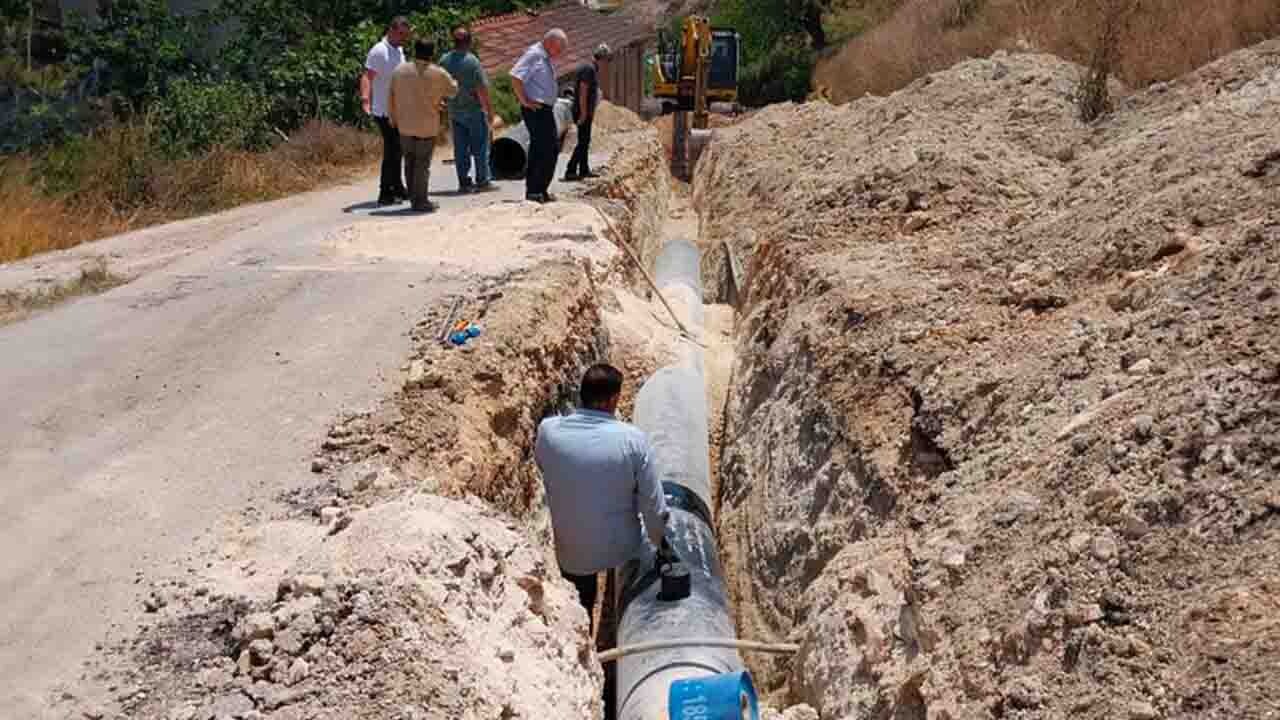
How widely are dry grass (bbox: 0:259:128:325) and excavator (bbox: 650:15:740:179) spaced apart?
12915 mm

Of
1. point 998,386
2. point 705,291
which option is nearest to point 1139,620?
point 998,386

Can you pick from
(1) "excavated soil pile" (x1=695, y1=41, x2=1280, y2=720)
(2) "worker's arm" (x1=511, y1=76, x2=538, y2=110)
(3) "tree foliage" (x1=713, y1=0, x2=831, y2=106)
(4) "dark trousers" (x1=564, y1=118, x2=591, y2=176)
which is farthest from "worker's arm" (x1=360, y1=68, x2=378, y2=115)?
(3) "tree foliage" (x1=713, y1=0, x2=831, y2=106)

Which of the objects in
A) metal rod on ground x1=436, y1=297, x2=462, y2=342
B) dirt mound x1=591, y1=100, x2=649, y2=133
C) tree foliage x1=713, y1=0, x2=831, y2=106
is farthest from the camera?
tree foliage x1=713, y1=0, x2=831, y2=106

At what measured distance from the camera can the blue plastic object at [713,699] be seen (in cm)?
425

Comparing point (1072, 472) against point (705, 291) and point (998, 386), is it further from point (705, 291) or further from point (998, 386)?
point (705, 291)

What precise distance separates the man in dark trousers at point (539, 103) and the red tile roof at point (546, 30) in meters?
8.29

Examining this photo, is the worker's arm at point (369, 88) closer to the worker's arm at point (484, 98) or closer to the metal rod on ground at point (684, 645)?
the worker's arm at point (484, 98)

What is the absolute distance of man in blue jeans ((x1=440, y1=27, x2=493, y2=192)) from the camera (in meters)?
11.3

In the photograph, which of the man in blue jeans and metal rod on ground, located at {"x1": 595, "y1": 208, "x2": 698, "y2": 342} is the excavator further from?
metal rod on ground, located at {"x1": 595, "y1": 208, "x2": 698, "y2": 342}

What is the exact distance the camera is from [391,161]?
11.4 m

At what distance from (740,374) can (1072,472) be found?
190 inches

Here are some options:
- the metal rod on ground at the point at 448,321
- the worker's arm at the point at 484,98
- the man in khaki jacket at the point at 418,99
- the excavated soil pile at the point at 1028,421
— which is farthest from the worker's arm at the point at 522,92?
the metal rod on ground at the point at 448,321

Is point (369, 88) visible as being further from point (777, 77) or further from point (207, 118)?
point (777, 77)

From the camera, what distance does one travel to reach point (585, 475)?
5.09 metres
